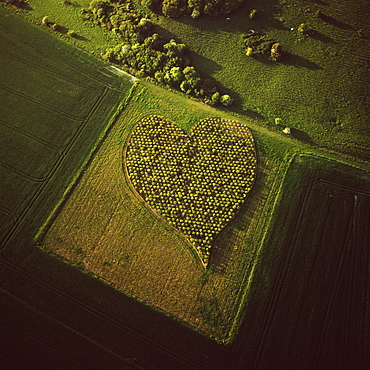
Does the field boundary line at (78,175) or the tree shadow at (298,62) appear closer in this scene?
the field boundary line at (78,175)

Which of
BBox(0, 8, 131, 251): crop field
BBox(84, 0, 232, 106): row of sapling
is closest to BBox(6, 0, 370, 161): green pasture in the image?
BBox(84, 0, 232, 106): row of sapling

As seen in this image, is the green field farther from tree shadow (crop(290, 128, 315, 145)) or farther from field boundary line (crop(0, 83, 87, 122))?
field boundary line (crop(0, 83, 87, 122))

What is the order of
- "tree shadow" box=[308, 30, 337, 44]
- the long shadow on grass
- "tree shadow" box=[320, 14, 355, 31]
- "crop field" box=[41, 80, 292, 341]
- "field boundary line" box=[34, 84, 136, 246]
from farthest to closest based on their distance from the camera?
the long shadow on grass → "tree shadow" box=[320, 14, 355, 31] → "tree shadow" box=[308, 30, 337, 44] → "field boundary line" box=[34, 84, 136, 246] → "crop field" box=[41, 80, 292, 341]

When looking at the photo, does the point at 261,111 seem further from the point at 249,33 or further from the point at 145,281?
the point at 145,281

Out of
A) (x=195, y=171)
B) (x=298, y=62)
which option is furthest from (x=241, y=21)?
(x=195, y=171)

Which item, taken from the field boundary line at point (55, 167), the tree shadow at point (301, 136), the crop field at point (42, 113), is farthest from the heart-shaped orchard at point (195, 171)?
the crop field at point (42, 113)

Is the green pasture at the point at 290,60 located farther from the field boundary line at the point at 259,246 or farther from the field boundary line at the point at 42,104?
the field boundary line at the point at 42,104
